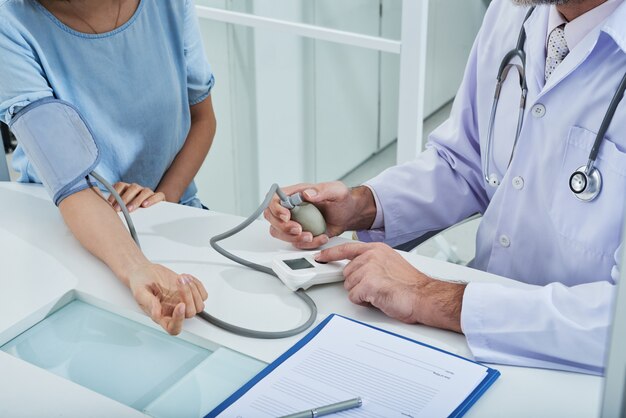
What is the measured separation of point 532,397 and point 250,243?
50 centimetres

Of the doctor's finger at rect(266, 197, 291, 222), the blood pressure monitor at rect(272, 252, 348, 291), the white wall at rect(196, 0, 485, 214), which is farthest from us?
the white wall at rect(196, 0, 485, 214)

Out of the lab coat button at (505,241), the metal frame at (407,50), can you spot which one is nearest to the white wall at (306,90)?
the metal frame at (407,50)

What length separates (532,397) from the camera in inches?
33.3

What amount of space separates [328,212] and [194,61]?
49 cm

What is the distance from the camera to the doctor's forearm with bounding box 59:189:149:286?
3.53 feet

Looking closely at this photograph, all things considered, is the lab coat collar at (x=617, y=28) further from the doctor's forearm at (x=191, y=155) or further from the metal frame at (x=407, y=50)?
the metal frame at (x=407, y=50)

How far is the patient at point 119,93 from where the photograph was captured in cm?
119

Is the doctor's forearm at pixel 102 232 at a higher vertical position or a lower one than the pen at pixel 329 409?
higher

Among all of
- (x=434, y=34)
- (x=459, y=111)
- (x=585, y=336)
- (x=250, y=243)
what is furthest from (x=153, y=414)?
(x=434, y=34)

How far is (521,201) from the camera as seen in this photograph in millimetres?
1188

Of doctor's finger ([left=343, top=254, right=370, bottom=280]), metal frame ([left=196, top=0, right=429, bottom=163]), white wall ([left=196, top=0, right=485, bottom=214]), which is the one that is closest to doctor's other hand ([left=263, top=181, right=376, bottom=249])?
doctor's finger ([left=343, top=254, right=370, bottom=280])

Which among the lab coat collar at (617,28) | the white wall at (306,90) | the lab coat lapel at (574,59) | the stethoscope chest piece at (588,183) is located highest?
the lab coat collar at (617,28)

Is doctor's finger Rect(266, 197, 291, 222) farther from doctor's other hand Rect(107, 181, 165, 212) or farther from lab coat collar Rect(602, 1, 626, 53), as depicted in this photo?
lab coat collar Rect(602, 1, 626, 53)

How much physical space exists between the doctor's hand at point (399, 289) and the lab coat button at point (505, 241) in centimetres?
24
